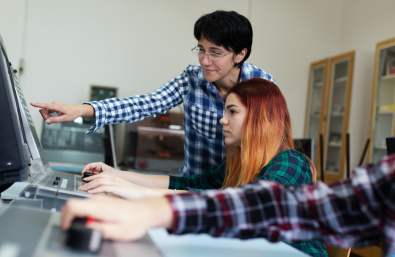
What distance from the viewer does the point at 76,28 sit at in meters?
3.66

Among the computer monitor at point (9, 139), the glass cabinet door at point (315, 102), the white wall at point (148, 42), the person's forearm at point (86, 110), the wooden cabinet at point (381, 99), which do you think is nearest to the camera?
the computer monitor at point (9, 139)

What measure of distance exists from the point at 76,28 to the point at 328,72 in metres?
2.77

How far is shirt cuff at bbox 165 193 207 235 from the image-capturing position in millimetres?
437

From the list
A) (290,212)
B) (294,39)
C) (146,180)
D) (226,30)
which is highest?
(294,39)

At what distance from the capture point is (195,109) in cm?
143

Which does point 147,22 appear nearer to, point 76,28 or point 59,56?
point 76,28

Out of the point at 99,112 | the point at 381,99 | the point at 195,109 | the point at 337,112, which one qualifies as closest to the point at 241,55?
the point at 195,109

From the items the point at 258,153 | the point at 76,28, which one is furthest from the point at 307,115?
the point at 258,153

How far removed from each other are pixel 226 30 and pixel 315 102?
326 cm

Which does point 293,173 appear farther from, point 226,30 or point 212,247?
point 226,30

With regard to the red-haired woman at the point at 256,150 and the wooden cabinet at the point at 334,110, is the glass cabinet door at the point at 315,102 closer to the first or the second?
the wooden cabinet at the point at 334,110

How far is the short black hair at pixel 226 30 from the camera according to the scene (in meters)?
1.31

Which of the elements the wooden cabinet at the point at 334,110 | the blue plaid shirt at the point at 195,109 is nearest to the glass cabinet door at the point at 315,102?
the wooden cabinet at the point at 334,110

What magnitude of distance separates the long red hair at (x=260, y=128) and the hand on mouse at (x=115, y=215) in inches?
23.3
